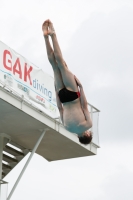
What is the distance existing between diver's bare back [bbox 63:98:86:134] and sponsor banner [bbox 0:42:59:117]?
872 cm

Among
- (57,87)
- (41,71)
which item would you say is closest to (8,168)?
(41,71)

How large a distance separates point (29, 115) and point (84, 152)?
5324mm

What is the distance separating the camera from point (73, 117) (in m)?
19.7

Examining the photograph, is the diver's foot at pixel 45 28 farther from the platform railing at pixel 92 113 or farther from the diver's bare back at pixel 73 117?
the platform railing at pixel 92 113

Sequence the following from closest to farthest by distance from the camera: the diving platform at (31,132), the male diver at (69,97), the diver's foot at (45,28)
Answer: the diver's foot at (45,28) < the male diver at (69,97) < the diving platform at (31,132)

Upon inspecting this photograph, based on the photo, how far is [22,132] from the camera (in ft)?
107

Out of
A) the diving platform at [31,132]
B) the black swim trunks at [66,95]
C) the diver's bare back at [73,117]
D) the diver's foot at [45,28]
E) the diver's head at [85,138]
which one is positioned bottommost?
the diver's head at [85,138]

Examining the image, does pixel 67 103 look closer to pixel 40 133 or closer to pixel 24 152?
pixel 40 133

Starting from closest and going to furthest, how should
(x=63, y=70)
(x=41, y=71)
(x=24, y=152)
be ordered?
(x=63, y=70)
(x=41, y=71)
(x=24, y=152)

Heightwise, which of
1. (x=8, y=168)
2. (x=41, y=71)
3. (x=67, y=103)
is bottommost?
(x=67, y=103)

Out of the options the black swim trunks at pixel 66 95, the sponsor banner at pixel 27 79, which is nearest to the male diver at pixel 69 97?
the black swim trunks at pixel 66 95

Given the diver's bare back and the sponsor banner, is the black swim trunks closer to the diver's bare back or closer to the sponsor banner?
the diver's bare back

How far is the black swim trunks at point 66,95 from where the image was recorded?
19672 millimetres

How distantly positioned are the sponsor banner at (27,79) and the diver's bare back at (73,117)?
28.6ft
